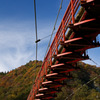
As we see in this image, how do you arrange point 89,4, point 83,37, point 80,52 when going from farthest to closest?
point 80,52 → point 83,37 → point 89,4

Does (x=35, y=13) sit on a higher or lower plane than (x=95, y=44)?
higher

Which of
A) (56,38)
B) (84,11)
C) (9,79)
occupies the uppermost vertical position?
(84,11)

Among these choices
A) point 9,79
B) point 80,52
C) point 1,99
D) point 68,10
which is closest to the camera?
point 68,10

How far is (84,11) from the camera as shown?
23.3 feet

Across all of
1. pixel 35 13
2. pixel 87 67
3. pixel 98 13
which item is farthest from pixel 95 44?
pixel 87 67

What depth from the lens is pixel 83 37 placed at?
7.64 m

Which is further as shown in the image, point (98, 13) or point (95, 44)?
point (95, 44)

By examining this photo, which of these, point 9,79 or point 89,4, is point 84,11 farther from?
point 9,79

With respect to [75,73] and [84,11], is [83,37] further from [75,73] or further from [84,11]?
[75,73]

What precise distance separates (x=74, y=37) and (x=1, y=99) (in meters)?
43.8

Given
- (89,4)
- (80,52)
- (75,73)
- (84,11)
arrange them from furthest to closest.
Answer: (75,73), (80,52), (84,11), (89,4)

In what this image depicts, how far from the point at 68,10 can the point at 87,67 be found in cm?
6731

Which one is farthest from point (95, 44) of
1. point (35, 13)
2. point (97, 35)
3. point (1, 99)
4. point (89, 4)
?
point (1, 99)

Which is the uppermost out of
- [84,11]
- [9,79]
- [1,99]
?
[84,11]
